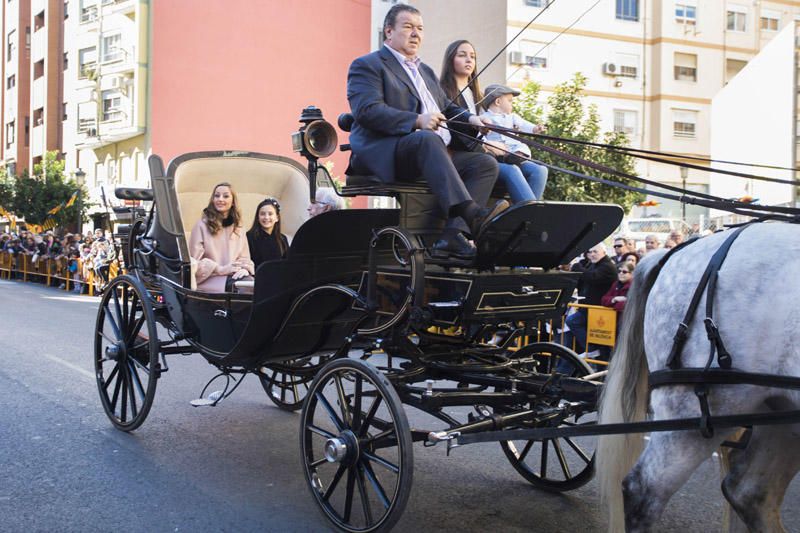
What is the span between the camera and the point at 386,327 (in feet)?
13.9

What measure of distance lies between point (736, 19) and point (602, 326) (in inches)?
1102

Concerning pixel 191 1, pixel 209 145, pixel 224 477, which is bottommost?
pixel 224 477

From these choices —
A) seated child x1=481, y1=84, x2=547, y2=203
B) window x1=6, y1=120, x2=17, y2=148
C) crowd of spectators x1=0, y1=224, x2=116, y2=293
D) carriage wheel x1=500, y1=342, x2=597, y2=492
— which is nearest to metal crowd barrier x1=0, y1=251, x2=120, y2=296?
crowd of spectators x1=0, y1=224, x2=116, y2=293

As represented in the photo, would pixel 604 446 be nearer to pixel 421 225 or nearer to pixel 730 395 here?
pixel 730 395

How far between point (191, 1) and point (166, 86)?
3.70 metres

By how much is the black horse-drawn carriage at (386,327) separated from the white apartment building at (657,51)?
2680 cm

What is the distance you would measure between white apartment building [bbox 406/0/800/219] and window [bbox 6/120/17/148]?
104ft

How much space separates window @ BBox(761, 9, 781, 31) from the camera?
3169 centimetres

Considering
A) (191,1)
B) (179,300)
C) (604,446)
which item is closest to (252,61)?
(191,1)

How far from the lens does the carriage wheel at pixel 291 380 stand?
5.53m

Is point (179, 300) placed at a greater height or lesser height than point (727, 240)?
lesser

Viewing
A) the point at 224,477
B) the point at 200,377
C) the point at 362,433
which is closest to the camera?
the point at 362,433

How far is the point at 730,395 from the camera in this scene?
2965 millimetres

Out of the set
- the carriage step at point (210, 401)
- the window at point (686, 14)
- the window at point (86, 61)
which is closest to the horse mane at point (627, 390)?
the carriage step at point (210, 401)
